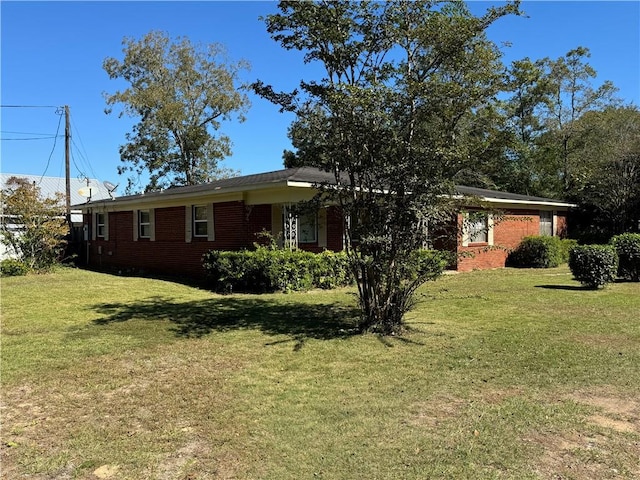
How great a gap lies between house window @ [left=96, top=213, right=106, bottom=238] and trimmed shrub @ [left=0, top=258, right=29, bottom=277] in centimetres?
486

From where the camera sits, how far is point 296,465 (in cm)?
322

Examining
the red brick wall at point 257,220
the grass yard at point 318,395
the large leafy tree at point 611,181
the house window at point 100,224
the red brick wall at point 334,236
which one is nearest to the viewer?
the grass yard at point 318,395

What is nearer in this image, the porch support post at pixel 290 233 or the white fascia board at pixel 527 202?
the porch support post at pixel 290 233

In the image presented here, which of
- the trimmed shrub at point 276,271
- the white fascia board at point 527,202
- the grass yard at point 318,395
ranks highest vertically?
the white fascia board at point 527,202

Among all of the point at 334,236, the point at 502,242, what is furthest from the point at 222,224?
the point at 502,242

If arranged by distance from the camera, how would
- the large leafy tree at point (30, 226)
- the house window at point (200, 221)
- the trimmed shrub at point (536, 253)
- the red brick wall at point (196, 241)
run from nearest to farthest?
the red brick wall at point (196, 241)
the house window at point (200, 221)
the large leafy tree at point (30, 226)
the trimmed shrub at point (536, 253)

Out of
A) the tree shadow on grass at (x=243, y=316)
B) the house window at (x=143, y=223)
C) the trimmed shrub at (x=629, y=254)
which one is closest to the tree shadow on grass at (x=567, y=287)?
the trimmed shrub at (x=629, y=254)

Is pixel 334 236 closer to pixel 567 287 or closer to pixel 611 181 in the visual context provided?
pixel 567 287

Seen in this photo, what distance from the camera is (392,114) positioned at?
21.1ft

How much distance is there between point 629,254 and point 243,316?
33.1 feet

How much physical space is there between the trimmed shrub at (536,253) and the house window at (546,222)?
8.61ft

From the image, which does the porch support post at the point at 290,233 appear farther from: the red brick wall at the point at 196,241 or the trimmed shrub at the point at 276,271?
the trimmed shrub at the point at 276,271

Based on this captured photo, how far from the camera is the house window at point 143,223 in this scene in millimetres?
17719

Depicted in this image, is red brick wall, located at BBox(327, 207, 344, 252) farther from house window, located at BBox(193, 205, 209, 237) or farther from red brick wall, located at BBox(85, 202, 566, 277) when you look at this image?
house window, located at BBox(193, 205, 209, 237)
